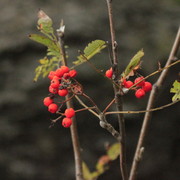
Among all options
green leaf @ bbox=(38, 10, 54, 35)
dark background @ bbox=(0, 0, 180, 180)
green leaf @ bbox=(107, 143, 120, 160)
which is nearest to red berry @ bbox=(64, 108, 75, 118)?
green leaf @ bbox=(38, 10, 54, 35)

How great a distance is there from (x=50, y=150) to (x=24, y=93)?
1.31 feet

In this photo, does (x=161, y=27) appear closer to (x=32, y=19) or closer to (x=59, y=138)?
(x=32, y=19)

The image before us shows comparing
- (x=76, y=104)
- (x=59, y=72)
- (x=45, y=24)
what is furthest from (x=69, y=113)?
(x=76, y=104)

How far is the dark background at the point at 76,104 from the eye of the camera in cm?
193

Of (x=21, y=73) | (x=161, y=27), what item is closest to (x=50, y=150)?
(x=21, y=73)

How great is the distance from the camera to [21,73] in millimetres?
1958

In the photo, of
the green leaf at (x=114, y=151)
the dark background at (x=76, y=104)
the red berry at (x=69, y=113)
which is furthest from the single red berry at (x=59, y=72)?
the dark background at (x=76, y=104)

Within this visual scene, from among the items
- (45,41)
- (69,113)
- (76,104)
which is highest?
(76,104)

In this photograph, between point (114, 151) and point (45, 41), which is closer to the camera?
point (45, 41)

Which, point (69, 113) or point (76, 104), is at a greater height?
point (76, 104)

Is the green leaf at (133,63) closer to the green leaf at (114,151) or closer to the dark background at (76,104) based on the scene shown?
the green leaf at (114,151)

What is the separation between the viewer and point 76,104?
75.0 inches

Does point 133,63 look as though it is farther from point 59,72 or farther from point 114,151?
point 114,151

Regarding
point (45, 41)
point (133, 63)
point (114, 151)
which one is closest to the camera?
point (133, 63)
